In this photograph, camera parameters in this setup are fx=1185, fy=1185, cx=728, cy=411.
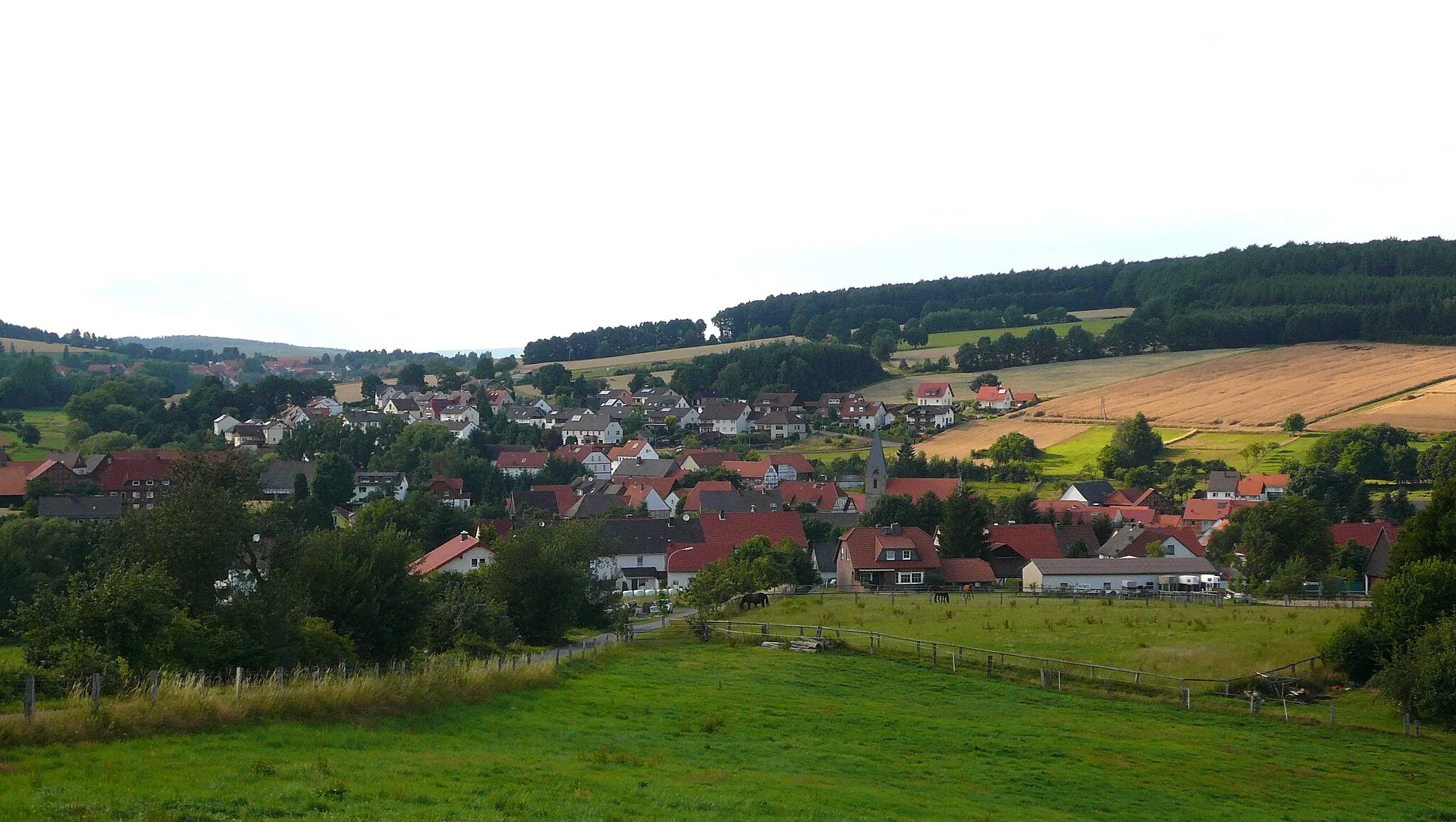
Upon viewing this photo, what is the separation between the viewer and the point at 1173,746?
74.9ft

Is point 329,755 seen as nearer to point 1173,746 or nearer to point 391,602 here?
point 391,602

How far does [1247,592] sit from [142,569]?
148 ft

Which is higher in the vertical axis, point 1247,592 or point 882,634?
point 882,634

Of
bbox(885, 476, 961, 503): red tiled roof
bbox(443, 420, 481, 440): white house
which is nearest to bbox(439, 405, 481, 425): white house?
bbox(443, 420, 481, 440): white house

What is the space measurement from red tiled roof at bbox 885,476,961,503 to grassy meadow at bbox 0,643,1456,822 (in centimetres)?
5625

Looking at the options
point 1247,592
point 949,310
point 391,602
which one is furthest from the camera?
point 949,310

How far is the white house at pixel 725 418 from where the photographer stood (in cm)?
13300

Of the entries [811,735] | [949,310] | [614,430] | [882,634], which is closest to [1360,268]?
[949,310]

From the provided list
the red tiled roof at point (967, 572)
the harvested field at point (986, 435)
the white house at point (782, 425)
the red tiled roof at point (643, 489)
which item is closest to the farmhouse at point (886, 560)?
the red tiled roof at point (967, 572)

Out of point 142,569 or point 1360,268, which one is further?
point 1360,268

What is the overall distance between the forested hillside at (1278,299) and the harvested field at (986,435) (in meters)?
38.6

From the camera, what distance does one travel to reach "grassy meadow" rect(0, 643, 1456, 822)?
494 inches

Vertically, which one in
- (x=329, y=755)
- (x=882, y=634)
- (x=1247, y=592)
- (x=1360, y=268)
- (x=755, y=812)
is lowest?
(x=1247, y=592)

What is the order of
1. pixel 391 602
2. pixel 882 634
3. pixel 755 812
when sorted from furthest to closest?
pixel 882 634 < pixel 391 602 < pixel 755 812
